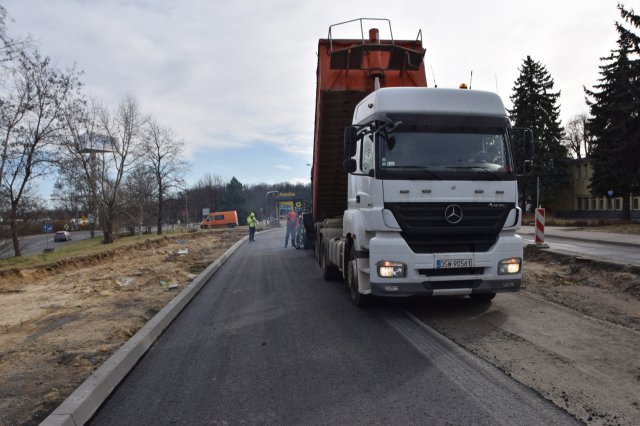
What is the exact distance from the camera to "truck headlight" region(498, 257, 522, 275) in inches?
247

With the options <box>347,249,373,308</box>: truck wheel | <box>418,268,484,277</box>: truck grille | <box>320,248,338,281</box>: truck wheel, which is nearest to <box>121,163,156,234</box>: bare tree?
<box>320,248,338,281</box>: truck wheel

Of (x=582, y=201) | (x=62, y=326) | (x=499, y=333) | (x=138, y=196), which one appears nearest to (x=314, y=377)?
(x=499, y=333)

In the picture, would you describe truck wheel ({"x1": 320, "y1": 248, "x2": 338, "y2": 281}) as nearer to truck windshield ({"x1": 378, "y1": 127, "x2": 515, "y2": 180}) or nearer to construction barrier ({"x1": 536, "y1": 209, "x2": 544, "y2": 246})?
truck windshield ({"x1": 378, "y1": 127, "x2": 515, "y2": 180})

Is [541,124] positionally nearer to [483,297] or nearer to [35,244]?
[483,297]

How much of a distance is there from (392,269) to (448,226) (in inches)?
37.0

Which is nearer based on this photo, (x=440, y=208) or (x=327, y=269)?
(x=440, y=208)

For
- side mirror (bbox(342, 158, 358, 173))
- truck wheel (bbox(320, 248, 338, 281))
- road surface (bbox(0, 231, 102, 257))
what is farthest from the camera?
road surface (bbox(0, 231, 102, 257))

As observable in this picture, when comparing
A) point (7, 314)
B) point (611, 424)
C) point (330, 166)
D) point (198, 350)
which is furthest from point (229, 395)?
point (330, 166)

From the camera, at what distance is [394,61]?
30.0 ft

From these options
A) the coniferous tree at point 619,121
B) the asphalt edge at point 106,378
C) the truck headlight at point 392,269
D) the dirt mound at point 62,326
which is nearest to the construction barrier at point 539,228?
the truck headlight at point 392,269

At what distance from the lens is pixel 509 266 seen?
630cm

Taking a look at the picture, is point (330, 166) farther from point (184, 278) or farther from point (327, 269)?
point (184, 278)

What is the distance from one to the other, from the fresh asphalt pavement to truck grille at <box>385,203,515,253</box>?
113cm

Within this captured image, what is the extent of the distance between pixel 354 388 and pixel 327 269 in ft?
20.3
